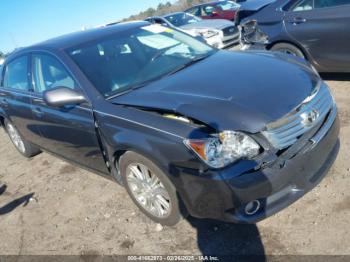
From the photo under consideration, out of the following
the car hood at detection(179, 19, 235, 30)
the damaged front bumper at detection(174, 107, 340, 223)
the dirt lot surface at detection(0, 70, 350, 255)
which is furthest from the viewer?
the car hood at detection(179, 19, 235, 30)

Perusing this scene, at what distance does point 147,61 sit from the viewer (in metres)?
3.96

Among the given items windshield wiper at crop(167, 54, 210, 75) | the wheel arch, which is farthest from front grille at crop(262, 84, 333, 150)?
the wheel arch

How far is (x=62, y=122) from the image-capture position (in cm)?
401

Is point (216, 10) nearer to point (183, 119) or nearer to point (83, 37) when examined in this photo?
point (83, 37)

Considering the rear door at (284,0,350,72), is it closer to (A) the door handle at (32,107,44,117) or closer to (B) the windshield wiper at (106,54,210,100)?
(B) the windshield wiper at (106,54,210,100)

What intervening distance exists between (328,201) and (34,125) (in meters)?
3.48

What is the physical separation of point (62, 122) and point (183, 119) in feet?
5.38

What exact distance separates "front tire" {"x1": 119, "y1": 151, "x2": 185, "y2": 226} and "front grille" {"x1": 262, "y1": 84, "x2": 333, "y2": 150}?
89 cm

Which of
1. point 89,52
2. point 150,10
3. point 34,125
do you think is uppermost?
point 89,52

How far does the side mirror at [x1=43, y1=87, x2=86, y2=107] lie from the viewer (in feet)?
11.4

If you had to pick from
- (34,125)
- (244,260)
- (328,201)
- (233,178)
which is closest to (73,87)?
(34,125)

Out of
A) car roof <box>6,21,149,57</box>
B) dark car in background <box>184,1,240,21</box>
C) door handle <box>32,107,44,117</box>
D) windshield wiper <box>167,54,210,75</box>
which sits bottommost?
dark car in background <box>184,1,240,21</box>

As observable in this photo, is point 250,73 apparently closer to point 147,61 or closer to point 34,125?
point 147,61

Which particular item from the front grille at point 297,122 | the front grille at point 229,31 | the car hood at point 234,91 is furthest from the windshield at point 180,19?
the front grille at point 297,122
